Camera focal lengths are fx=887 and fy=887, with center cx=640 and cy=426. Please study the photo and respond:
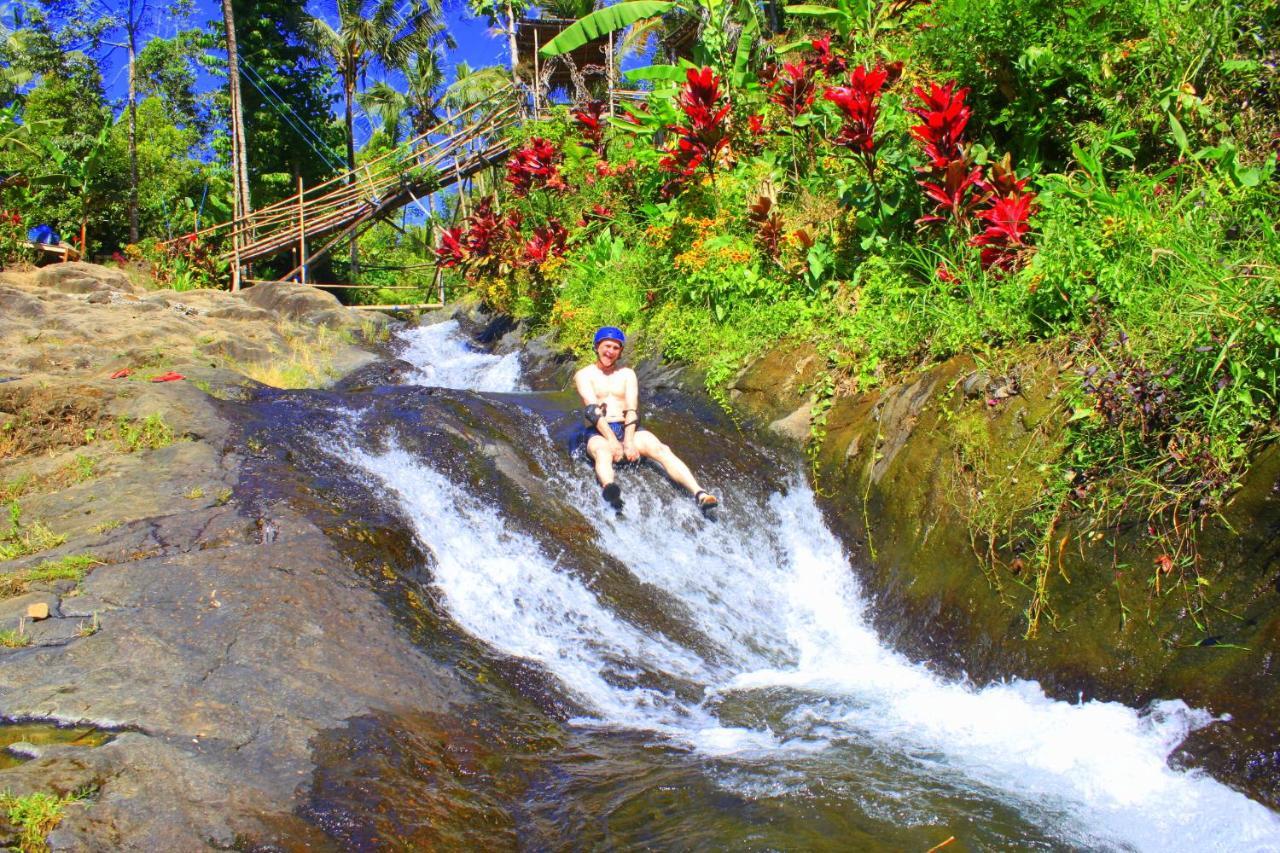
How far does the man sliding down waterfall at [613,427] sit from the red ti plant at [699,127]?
11.4 ft

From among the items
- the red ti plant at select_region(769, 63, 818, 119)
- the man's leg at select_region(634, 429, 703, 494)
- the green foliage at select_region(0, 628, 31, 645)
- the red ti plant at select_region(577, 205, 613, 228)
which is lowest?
the green foliage at select_region(0, 628, 31, 645)

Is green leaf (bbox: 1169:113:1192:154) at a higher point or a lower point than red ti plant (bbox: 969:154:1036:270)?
higher

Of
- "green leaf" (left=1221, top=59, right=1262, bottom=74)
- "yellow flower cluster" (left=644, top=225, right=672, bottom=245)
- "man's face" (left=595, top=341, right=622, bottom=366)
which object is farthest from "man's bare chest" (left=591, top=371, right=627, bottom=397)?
"green leaf" (left=1221, top=59, right=1262, bottom=74)

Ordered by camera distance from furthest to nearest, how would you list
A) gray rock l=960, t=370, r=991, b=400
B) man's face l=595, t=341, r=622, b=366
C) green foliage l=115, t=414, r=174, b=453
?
1. man's face l=595, t=341, r=622, b=366
2. green foliage l=115, t=414, r=174, b=453
3. gray rock l=960, t=370, r=991, b=400

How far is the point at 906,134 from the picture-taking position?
26.5 ft

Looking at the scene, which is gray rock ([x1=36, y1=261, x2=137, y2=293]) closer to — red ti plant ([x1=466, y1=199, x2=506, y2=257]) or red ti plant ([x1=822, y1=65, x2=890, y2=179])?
red ti plant ([x1=466, y1=199, x2=506, y2=257])

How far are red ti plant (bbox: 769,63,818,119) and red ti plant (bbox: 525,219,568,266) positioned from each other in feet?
12.9

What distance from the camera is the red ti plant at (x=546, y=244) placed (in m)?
12.9

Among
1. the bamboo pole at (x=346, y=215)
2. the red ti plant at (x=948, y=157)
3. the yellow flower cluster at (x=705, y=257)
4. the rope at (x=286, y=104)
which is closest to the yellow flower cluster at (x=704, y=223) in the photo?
the yellow flower cluster at (x=705, y=257)

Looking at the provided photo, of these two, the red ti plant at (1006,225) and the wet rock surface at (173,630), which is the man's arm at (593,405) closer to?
the wet rock surface at (173,630)

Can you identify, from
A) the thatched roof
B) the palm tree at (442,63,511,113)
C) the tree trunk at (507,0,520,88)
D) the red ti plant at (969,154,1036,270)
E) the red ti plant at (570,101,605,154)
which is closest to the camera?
the red ti plant at (969,154,1036,270)

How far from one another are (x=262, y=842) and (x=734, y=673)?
3169 mm

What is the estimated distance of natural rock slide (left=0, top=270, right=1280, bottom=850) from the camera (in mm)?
3559

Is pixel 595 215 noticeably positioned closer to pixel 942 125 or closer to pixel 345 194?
pixel 942 125
